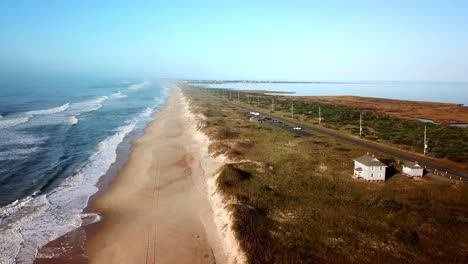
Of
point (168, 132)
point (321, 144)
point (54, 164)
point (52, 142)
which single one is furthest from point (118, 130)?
point (321, 144)

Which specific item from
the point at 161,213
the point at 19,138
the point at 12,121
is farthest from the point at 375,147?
the point at 12,121

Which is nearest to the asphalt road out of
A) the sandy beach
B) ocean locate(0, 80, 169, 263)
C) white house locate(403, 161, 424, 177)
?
white house locate(403, 161, 424, 177)

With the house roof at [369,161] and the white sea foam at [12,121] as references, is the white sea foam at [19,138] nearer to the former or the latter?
the white sea foam at [12,121]

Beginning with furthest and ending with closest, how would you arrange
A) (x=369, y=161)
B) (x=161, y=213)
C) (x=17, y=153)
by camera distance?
1. (x=17, y=153)
2. (x=369, y=161)
3. (x=161, y=213)

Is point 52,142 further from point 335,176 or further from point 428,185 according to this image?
point 428,185

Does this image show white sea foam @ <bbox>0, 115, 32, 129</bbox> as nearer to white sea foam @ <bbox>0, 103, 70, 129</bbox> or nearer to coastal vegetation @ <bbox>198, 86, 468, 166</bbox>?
white sea foam @ <bbox>0, 103, 70, 129</bbox>

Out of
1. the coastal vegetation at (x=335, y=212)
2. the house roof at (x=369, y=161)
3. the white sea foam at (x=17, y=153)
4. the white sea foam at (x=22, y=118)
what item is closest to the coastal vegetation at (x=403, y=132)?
the coastal vegetation at (x=335, y=212)

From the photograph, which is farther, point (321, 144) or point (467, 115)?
point (467, 115)

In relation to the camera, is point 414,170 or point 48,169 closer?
point 414,170

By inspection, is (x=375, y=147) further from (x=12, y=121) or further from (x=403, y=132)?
(x=12, y=121)
